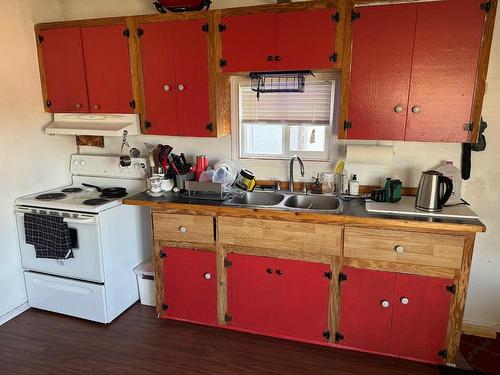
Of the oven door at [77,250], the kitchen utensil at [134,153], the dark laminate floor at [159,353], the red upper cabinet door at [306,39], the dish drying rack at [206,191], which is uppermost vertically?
the red upper cabinet door at [306,39]

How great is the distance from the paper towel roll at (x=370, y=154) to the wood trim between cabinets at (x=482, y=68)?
0.50 m

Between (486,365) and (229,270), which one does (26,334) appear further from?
(486,365)

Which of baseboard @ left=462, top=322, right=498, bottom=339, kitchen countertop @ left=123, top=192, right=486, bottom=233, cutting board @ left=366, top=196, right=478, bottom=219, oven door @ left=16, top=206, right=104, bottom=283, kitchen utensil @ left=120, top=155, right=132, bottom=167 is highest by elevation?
kitchen utensil @ left=120, top=155, right=132, bottom=167

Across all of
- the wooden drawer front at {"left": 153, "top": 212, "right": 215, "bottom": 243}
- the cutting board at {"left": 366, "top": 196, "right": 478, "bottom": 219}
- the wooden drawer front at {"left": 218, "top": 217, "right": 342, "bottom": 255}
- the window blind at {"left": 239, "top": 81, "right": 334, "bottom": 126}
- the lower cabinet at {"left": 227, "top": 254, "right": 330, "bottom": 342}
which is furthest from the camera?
the window blind at {"left": 239, "top": 81, "right": 334, "bottom": 126}

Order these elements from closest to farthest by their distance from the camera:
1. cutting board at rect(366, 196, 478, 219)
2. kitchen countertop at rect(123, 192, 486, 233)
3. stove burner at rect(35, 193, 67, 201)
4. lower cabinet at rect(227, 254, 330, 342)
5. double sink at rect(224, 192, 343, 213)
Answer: kitchen countertop at rect(123, 192, 486, 233)
cutting board at rect(366, 196, 478, 219)
lower cabinet at rect(227, 254, 330, 342)
double sink at rect(224, 192, 343, 213)
stove burner at rect(35, 193, 67, 201)

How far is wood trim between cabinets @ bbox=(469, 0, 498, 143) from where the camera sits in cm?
203

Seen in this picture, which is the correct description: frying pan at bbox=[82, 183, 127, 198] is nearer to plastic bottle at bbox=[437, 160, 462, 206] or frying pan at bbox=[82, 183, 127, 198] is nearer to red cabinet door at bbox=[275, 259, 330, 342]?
red cabinet door at bbox=[275, 259, 330, 342]

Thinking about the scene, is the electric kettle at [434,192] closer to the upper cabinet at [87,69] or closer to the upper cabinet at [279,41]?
the upper cabinet at [279,41]

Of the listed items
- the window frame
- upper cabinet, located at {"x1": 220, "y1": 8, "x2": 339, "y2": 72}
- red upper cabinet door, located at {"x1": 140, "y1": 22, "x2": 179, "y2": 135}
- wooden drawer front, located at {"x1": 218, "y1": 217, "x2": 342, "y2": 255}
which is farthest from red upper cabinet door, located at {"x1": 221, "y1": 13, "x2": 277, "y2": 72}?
wooden drawer front, located at {"x1": 218, "y1": 217, "x2": 342, "y2": 255}

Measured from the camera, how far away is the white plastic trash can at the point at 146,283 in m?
2.88

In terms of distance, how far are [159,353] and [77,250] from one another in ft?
3.15

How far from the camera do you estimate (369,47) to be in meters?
2.22

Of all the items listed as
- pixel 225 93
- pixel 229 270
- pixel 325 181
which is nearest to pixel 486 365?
pixel 325 181

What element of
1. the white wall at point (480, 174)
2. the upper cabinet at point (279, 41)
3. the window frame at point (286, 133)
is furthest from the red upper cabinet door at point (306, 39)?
the white wall at point (480, 174)
